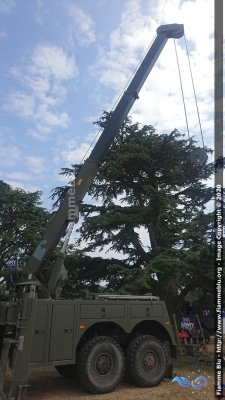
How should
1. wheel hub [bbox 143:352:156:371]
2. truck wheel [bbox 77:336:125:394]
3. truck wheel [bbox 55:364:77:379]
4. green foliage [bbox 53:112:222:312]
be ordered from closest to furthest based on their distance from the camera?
truck wheel [bbox 77:336:125:394] → wheel hub [bbox 143:352:156:371] → truck wheel [bbox 55:364:77:379] → green foliage [bbox 53:112:222:312]

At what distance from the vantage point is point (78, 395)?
6301mm

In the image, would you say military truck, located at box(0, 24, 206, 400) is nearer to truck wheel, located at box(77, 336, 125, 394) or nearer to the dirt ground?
truck wheel, located at box(77, 336, 125, 394)

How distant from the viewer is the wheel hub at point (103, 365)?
652cm

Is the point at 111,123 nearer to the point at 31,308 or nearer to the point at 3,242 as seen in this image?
the point at 31,308

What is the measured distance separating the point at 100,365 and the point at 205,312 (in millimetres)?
8851

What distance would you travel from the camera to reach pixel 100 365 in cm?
654

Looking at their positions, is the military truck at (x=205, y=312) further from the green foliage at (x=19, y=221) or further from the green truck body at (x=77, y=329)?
the green foliage at (x=19, y=221)

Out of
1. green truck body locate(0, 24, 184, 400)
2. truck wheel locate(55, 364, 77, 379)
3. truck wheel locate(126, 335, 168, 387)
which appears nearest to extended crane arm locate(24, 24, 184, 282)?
green truck body locate(0, 24, 184, 400)

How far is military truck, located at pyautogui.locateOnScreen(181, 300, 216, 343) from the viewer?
13712mm

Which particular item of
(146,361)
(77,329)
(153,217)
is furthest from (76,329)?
(153,217)

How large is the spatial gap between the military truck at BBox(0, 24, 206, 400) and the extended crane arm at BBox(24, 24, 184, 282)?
0.03 meters

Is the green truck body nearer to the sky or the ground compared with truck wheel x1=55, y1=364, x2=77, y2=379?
nearer to the sky

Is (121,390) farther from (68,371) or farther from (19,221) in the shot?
(19,221)

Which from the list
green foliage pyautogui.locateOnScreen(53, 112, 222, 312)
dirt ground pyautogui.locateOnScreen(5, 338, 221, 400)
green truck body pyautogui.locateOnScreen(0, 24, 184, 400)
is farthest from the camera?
green foliage pyautogui.locateOnScreen(53, 112, 222, 312)
